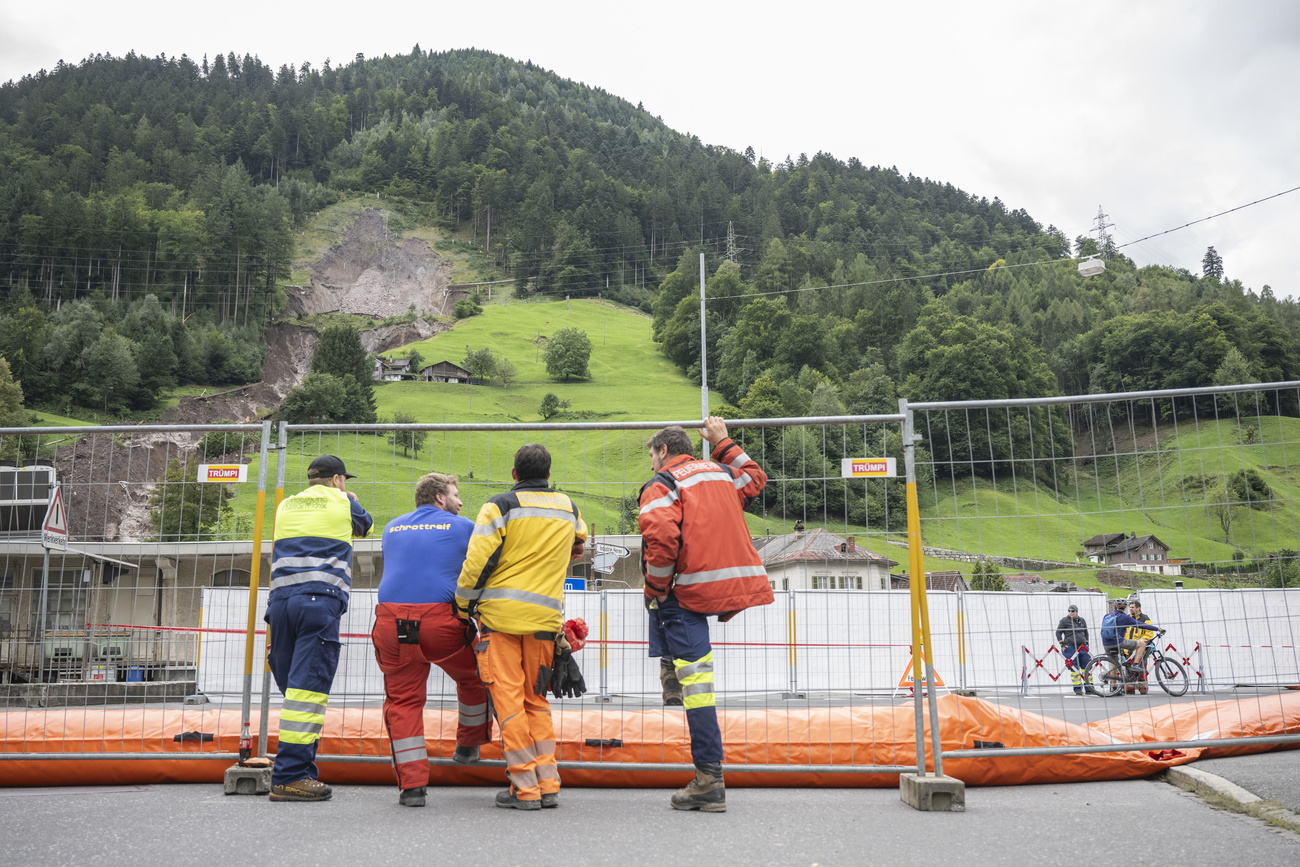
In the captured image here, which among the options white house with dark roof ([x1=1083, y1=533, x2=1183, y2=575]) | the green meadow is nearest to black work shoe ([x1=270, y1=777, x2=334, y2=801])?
white house with dark roof ([x1=1083, y1=533, x2=1183, y2=575])

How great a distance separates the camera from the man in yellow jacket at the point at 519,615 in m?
4.74

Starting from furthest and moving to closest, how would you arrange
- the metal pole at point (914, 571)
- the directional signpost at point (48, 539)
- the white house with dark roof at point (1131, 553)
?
the directional signpost at point (48, 539)
the white house with dark roof at point (1131, 553)
the metal pole at point (914, 571)

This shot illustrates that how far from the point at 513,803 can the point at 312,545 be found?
1.84 m

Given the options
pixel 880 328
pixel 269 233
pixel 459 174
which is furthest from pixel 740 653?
pixel 459 174

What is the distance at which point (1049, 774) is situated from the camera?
5.50 m

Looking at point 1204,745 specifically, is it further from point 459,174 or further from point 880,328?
point 459,174

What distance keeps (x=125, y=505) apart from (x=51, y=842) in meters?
2.78

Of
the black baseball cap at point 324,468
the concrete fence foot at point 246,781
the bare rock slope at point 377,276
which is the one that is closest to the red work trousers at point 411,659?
the concrete fence foot at point 246,781

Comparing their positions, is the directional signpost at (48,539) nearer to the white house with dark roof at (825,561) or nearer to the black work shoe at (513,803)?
the black work shoe at (513,803)

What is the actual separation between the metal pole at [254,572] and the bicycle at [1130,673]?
5.08 metres

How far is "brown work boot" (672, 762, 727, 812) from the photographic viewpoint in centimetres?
466

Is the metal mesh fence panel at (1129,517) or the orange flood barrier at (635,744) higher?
the metal mesh fence panel at (1129,517)

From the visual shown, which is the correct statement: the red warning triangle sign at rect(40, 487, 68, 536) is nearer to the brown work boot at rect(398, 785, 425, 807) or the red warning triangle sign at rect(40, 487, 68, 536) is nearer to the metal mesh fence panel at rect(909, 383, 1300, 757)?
the brown work boot at rect(398, 785, 425, 807)

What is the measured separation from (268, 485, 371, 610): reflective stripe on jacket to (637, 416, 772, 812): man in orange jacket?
5.91ft
